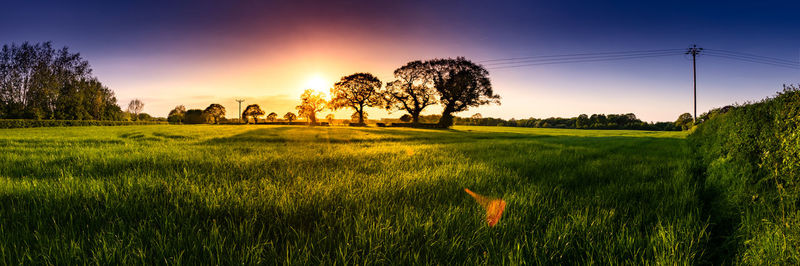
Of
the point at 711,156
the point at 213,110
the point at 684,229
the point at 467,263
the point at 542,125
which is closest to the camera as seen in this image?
the point at 467,263

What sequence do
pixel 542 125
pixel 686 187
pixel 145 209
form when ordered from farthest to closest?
pixel 542 125 → pixel 686 187 → pixel 145 209

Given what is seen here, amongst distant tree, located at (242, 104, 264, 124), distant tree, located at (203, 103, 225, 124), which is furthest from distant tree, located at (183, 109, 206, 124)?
distant tree, located at (242, 104, 264, 124)

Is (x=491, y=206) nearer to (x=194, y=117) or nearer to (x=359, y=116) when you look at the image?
(x=359, y=116)

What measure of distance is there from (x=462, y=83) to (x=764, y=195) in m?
36.6

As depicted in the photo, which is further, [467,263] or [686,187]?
[686,187]

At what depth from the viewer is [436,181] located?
10.6 feet


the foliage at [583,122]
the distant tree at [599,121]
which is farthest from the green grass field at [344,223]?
the distant tree at [599,121]

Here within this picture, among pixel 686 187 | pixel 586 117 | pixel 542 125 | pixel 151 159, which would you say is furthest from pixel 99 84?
pixel 586 117

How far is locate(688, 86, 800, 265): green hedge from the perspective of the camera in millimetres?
1523

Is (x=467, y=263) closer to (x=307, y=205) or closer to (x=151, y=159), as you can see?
(x=307, y=205)

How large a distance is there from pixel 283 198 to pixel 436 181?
1.70 m

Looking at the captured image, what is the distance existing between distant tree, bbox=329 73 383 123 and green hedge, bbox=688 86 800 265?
44699 mm

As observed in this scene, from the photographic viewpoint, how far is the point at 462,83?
124ft

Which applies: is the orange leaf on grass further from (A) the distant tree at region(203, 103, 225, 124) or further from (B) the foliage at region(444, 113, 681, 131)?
(A) the distant tree at region(203, 103, 225, 124)
